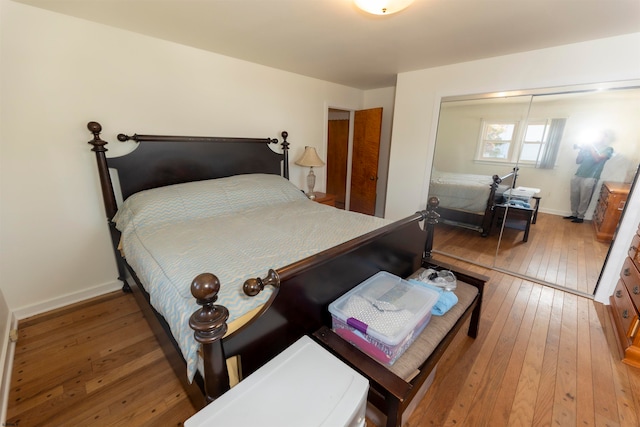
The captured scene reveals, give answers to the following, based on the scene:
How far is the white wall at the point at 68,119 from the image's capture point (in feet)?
5.77

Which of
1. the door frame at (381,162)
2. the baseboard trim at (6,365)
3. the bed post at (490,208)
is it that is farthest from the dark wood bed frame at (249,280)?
the door frame at (381,162)

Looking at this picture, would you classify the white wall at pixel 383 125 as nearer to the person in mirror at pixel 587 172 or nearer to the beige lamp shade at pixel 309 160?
the beige lamp shade at pixel 309 160

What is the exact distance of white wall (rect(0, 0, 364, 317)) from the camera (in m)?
1.76

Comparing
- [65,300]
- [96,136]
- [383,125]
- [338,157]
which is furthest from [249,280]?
[338,157]

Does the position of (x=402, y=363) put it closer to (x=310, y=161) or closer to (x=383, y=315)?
(x=383, y=315)

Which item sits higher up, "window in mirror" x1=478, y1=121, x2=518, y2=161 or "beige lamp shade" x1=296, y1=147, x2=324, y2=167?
"window in mirror" x1=478, y1=121, x2=518, y2=161

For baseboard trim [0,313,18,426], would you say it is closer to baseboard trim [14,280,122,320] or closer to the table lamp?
baseboard trim [14,280,122,320]

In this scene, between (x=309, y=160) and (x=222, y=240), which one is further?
(x=309, y=160)

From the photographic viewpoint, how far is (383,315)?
4.21 feet

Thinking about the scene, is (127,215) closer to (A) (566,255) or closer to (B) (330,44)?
(B) (330,44)

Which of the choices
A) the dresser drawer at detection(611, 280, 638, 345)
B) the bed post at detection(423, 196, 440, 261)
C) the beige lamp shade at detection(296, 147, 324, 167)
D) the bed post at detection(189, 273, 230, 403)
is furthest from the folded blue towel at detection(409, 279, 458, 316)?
the beige lamp shade at detection(296, 147, 324, 167)

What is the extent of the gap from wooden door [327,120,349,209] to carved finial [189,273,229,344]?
3.98 metres

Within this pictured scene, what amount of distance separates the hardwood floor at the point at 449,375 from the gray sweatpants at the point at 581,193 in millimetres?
959

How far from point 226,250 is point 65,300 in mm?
1764
